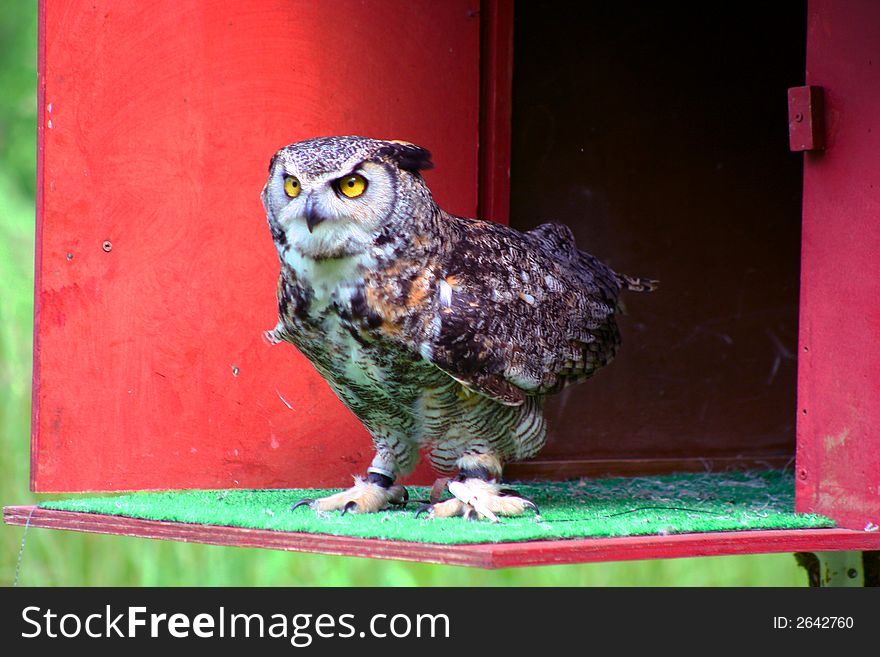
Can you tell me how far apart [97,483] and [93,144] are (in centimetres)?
96

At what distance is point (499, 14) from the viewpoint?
418 cm

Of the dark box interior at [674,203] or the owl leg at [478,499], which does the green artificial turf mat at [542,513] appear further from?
the dark box interior at [674,203]

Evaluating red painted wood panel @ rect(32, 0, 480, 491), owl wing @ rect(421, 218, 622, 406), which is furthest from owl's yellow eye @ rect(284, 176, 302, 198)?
red painted wood panel @ rect(32, 0, 480, 491)

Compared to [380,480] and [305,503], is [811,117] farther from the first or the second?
[305,503]

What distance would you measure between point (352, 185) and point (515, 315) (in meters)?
0.55

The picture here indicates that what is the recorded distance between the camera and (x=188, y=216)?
3840 millimetres

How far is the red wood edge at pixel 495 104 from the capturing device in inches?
165

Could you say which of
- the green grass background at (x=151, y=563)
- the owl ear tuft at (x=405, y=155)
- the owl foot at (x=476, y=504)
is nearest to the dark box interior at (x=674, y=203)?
the green grass background at (x=151, y=563)

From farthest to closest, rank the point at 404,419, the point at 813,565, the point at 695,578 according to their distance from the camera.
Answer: the point at 695,578 → the point at 813,565 → the point at 404,419

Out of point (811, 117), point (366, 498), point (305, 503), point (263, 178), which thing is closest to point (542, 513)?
point (366, 498)

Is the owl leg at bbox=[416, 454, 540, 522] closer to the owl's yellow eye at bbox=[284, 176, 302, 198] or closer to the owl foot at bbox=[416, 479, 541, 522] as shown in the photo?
the owl foot at bbox=[416, 479, 541, 522]

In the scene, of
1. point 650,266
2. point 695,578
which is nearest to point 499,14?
point 650,266

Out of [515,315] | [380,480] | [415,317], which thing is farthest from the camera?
[380,480]

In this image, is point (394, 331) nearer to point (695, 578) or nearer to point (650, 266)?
point (650, 266)
